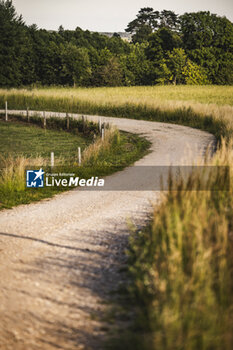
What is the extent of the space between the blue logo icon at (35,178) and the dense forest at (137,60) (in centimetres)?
5301

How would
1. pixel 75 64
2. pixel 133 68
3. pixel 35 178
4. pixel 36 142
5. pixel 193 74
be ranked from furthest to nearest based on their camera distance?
pixel 133 68 → pixel 75 64 → pixel 193 74 → pixel 36 142 → pixel 35 178

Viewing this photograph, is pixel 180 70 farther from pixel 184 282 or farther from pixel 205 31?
pixel 184 282

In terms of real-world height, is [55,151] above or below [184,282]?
below

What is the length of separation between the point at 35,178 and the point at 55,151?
23.8 ft

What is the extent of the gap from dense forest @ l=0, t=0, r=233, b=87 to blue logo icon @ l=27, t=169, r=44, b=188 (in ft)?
174

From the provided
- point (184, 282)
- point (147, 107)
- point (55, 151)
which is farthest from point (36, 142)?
point (184, 282)

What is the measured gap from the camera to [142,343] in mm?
3625

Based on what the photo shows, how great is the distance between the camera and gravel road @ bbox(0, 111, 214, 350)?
13.9ft

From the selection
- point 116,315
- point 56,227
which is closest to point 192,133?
point 56,227

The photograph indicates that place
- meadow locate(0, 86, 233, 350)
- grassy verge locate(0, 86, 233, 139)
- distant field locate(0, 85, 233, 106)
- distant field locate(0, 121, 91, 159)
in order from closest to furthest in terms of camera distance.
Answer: meadow locate(0, 86, 233, 350), distant field locate(0, 121, 91, 159), grassy verge locate(0, 86, 233, 139), distant field locate(0, 85, 233, 106)

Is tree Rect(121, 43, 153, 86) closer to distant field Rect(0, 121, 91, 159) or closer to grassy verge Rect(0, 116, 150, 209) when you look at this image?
grassy verge Rect(0, 116, 150, 209)

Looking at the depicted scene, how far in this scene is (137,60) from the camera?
79625 mm

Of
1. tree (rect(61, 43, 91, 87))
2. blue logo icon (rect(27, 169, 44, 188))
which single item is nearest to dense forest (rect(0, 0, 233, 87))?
tree (rect(61, 43, 91, 87))

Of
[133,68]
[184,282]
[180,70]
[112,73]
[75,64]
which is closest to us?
[184,282]
